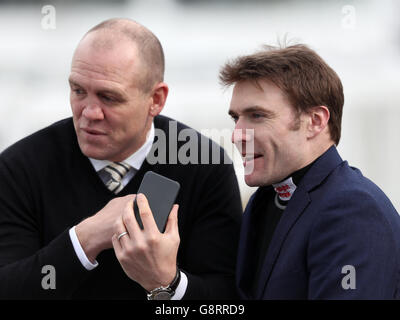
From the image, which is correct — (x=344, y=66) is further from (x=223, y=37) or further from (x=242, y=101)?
(x=242, y=101)

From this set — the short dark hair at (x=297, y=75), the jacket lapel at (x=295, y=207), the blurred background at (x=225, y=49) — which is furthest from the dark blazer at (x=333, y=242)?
the blurred background at (x=225, y=49)

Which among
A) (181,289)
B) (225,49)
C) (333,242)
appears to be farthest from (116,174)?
(225,49)

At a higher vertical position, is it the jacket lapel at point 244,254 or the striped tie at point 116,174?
the striped tie at point 116,174

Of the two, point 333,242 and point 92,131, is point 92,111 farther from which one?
point 333,242

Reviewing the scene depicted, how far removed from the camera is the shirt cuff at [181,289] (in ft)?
6.41

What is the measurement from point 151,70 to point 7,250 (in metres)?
0.82

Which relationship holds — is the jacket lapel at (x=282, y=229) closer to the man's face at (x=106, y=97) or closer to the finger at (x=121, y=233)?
the finger at (x=121, y=233)

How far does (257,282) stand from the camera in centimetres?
208

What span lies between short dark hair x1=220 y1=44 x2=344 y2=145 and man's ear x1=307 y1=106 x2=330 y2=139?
20 millimetres

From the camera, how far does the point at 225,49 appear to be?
938 cm

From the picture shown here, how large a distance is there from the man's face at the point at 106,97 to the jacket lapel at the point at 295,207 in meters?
0.65
